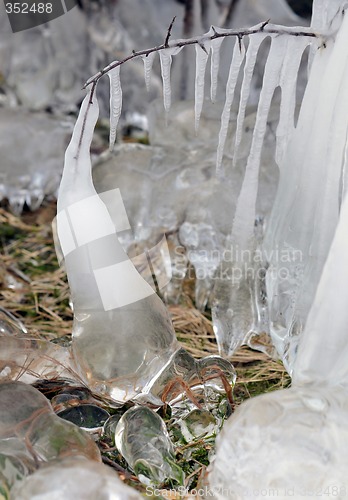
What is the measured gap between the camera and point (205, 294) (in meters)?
1.62

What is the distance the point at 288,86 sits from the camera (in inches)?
50.1

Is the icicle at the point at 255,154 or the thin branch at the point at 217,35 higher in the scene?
the thin branch at the point at 217,35

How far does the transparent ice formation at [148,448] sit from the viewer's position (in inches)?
42.0

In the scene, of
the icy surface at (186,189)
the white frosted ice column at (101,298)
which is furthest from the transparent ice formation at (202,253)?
the white frosted ice column at (101,298)

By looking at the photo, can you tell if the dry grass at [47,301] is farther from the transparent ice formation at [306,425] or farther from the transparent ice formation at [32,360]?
the transparent ice formation at [306,425]

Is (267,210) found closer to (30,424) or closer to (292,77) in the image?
(292,77)

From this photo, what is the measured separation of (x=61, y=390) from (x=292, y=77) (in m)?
0.66

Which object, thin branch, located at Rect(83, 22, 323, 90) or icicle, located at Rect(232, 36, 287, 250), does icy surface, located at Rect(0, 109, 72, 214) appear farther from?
thin branch, located at Rect(83, 22, 323, 90)

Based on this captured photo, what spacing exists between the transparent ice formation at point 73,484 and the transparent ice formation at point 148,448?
0.45 ft

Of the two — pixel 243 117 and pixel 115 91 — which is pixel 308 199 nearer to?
pixel 243 117

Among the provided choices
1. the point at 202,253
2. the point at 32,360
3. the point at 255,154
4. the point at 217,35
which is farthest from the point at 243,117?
the point at 32,360

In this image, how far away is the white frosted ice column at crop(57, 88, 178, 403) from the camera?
1.21m

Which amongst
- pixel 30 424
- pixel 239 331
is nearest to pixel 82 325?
pixel 30 424

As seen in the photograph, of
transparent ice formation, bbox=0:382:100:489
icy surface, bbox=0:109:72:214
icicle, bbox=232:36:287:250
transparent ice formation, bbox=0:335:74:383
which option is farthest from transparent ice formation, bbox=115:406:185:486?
icy surface, bbox=0:109:72:214
